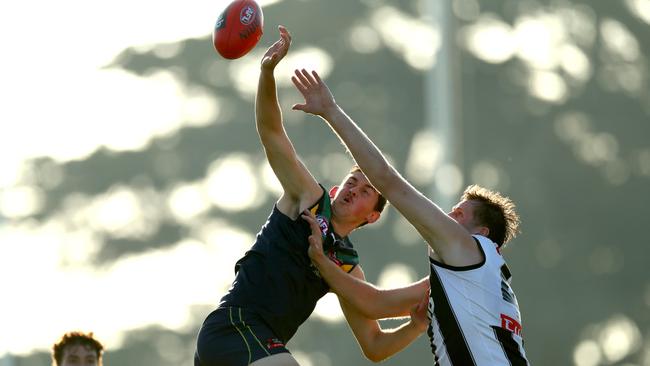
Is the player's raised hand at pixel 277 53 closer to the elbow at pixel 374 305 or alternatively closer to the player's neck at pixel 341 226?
the player's neck at pixel 341 226

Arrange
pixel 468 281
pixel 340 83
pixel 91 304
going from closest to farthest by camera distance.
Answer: pixel 468 281, pixel 91 304, pixel 340 83

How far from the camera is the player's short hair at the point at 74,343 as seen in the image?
678cm

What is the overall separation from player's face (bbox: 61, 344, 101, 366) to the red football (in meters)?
2.14

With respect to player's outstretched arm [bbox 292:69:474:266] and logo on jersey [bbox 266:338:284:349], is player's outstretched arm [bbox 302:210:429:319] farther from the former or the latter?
player's outstretched arm [bbox 292:69:474:266]

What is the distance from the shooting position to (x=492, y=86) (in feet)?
39.9

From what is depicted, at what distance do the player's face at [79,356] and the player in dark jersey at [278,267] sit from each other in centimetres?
175

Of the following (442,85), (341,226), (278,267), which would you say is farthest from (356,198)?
(442,85)

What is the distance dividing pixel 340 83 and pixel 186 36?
5.15ft

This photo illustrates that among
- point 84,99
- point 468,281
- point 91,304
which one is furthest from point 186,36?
point 468,281

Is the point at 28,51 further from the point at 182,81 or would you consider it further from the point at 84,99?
the point at 182,81

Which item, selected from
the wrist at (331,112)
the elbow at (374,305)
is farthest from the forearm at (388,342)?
the wrist at (331,112)

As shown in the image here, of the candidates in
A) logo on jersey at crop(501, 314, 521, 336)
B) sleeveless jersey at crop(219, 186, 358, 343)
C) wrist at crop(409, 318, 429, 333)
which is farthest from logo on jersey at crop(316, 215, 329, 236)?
logo on jersey at crop(501, 314, 521, 336)

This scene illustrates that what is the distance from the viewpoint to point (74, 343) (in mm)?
6789

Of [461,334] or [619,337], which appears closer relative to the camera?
[461,334]
